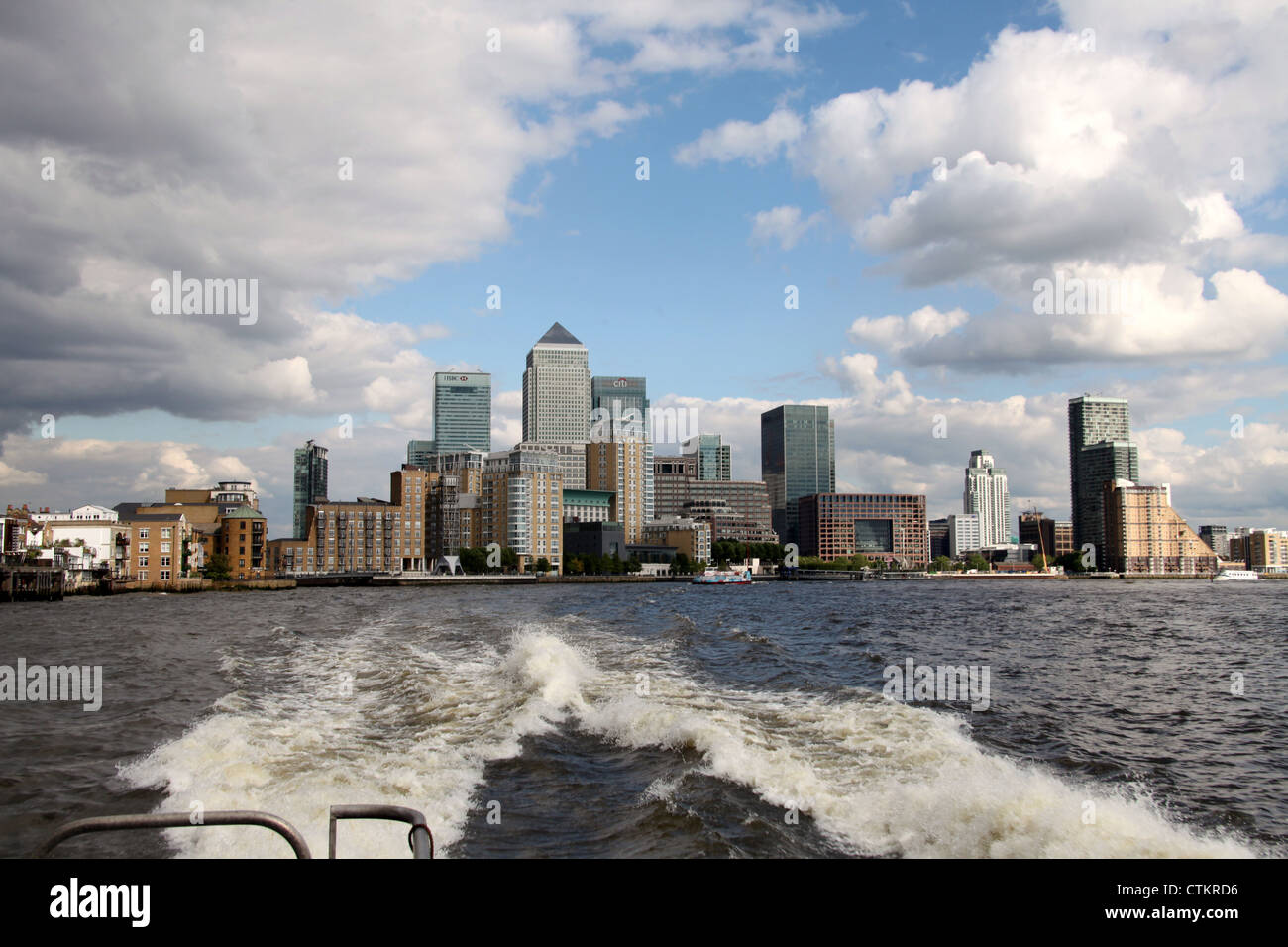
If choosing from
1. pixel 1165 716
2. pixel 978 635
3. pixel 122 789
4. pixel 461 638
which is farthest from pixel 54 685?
pixel 978 635

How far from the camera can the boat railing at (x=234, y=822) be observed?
4512mm

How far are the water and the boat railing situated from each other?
20.8 ft

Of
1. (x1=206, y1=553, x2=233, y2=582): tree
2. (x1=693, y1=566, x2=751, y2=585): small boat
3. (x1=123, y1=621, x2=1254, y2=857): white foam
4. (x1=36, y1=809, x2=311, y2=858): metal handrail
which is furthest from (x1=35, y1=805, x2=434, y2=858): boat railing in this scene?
(x1=693, y1=566, x2=751, y2=585): small boat

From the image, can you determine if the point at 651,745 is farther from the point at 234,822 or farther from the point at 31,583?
the point at 31,583

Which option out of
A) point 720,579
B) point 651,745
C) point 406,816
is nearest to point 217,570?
point 720,579

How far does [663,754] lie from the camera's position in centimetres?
1708

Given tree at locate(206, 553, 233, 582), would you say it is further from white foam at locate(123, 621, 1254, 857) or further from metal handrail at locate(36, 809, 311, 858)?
metal handrail at locate(36, 809, 311, 858)

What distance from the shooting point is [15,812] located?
13.5m

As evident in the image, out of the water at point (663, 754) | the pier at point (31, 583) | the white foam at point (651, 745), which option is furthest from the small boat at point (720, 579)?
the white foam at point (651, 745)

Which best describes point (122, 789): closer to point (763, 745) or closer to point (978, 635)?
point (763, 745)

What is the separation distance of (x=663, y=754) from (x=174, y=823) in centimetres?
1333

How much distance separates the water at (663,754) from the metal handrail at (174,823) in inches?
254

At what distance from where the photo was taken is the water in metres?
11.8
